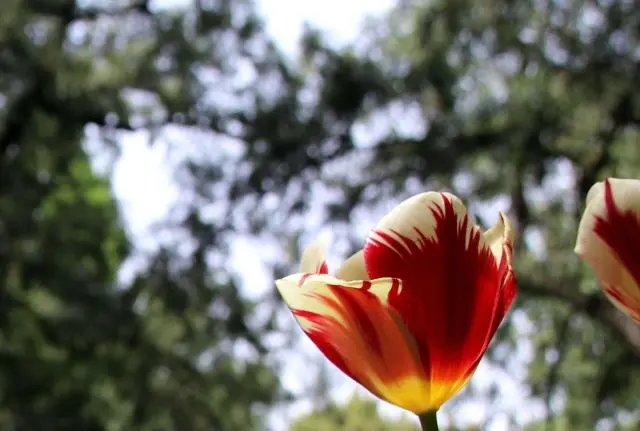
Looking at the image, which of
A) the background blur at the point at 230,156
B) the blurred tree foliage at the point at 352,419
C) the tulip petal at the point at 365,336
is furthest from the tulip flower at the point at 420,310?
the blurred tree foliage at the point at 352,419

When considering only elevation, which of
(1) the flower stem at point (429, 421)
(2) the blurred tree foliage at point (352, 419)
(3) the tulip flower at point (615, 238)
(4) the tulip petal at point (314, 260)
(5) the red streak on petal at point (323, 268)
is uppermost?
(4) the tulip petal at point (314, 260)

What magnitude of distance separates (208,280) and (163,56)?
0.69 metres

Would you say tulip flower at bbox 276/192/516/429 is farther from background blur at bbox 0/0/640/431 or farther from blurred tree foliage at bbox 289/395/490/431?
blurred tree foliage at bbox 289/395/490/431

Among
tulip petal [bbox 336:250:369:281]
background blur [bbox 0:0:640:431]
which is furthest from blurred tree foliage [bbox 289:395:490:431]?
tulip petal [bbox 336:250:369:281]

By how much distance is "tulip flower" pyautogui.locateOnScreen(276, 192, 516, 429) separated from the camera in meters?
0.27

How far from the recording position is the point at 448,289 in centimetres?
27

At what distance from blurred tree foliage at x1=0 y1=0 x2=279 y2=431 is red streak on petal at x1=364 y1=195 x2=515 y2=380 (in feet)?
6.48

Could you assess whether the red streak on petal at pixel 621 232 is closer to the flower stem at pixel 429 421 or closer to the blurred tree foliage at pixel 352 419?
the flower stem at pixel 429 421

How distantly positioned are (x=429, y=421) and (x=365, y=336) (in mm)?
34

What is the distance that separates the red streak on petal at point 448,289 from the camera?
270 mm

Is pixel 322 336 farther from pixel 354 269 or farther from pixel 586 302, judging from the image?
pixel 586 302

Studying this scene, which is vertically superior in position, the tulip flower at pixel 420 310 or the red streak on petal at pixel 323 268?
the red streak on petal at pixel 323 268

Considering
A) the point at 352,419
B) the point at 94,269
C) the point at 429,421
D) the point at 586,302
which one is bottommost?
the point at 352,419

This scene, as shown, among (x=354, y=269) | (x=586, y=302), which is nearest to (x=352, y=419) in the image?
(x=586, y=302)
